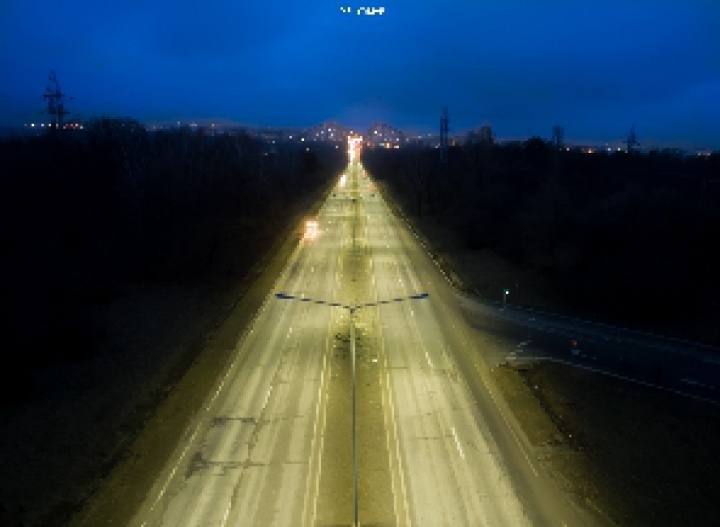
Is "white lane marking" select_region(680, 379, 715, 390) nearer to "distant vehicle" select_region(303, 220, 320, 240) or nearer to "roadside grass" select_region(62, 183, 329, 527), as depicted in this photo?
"roadside grass" select_region(62, 183, 329, 527)

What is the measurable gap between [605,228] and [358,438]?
32675 millimetres

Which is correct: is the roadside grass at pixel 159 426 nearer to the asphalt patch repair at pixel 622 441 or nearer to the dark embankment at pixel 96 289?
the dark embankment at pixel 96 289

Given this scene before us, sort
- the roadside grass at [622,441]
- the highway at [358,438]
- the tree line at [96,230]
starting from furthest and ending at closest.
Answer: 1. the tree line at [96,230]
2. the roadside grass at [622,441]
3. the highway at [358,438]

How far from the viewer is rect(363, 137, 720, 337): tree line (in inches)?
1467

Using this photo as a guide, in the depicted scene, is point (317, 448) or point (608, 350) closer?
point (317, 448)

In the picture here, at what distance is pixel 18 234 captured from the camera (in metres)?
39.3

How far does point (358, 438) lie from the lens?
2228 cm

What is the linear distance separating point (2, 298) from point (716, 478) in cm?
3244

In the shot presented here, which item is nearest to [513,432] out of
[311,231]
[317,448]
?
[317,448]

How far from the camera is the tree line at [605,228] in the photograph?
3725 centimetres

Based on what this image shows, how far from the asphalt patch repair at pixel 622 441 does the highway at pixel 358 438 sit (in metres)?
1.07

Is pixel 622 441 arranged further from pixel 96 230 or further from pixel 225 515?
pixel 96 230

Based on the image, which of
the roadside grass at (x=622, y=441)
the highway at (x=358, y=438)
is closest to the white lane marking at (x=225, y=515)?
the highway at (x=358, y=438)

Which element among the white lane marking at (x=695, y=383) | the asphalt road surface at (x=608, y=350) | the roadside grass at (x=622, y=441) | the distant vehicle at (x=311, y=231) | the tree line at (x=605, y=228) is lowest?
the roadside grass at (x=622, y=441)
